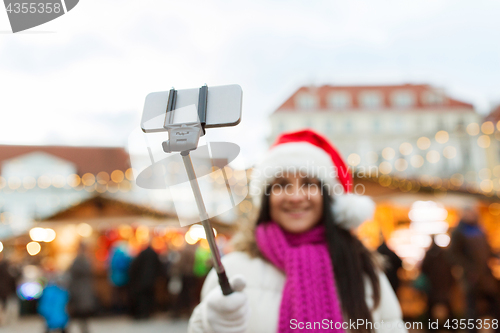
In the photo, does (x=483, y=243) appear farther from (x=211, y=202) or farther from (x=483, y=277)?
(x=211, y=202)

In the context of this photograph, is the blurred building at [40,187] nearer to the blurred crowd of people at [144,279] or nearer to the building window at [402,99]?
the blurred crowd of people at [144,279]

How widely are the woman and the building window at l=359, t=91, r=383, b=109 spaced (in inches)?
1396

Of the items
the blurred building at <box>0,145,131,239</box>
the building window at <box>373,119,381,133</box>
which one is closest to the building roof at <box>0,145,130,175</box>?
the blurred building at <box>0,145,131,239</box>

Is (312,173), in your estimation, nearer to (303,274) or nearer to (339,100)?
(303,274)

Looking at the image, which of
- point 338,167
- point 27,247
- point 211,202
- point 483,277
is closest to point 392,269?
point 483,277

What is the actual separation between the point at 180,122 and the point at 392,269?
5243mm

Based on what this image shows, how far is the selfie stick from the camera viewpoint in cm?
88

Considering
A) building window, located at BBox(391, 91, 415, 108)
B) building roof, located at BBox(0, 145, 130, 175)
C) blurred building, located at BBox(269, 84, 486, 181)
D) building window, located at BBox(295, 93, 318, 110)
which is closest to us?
building roof, located at BBox(0, 145, 130, 175)

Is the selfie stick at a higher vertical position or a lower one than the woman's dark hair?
higher

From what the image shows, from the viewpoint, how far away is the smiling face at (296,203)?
169cm

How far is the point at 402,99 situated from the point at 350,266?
120 feet

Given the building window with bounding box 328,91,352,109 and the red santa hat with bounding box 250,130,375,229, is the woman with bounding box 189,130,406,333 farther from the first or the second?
the building window with bounding box 328,91,352,109

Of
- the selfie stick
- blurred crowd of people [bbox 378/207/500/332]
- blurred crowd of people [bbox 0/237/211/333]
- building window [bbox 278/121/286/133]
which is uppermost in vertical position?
the selfie stick

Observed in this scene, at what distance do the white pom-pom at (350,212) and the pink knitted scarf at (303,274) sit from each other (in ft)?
0.31
